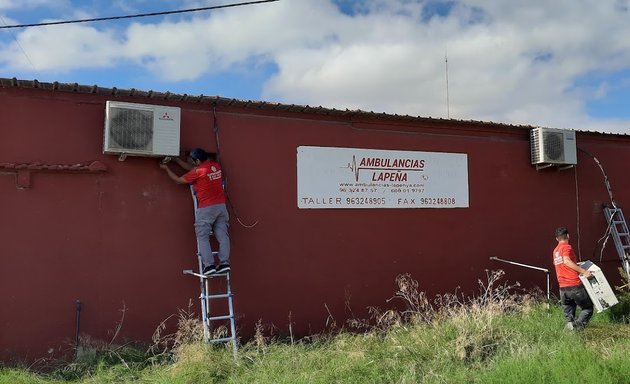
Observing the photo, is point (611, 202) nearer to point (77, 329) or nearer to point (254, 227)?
point (254, 227)

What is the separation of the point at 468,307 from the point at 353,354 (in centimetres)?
310

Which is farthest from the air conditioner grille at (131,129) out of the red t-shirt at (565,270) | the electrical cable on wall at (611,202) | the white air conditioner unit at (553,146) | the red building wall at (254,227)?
the electrical cable on wall at (611,202)

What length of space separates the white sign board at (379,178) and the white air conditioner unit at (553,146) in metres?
1.43

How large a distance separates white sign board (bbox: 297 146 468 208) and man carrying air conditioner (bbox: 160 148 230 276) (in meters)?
1.30

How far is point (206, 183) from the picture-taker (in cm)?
704

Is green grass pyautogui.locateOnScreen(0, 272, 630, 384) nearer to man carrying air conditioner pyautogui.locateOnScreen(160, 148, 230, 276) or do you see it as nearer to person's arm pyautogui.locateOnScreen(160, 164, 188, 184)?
man carrying air conditioner pyautogui.locateOnScreen(160, 148, 230, 276)

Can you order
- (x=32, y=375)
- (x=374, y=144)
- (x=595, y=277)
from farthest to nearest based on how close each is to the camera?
(x=374, y=144)
(x=595, y=277)
(x=32, y=375)

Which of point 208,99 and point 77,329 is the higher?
point 208,99

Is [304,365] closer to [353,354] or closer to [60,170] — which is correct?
[353,354]

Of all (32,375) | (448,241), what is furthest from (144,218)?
(448,241)

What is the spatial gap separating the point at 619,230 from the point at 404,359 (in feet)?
21.4

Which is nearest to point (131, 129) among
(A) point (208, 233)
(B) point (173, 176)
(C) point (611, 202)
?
(B) point (173, 176)

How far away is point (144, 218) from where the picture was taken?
23.2 feet

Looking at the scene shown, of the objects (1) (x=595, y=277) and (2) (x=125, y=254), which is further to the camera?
(1) (x=595, y=277)
